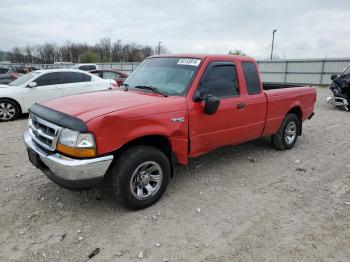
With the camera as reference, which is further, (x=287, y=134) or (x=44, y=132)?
(x=287, y=134)

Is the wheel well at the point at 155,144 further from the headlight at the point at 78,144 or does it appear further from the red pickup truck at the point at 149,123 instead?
the headlight at the point at 78,144

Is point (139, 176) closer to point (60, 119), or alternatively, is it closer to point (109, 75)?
point (60, 119)

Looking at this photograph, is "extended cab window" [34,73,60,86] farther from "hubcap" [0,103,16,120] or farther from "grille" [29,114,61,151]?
"grille" [29,114,61,151]

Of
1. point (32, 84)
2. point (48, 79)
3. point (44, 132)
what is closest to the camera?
point (44, 132)

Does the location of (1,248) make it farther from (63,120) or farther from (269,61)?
(269,61)

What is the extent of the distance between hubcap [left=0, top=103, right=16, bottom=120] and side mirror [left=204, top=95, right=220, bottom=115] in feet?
24.6

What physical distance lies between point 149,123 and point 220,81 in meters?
1.55

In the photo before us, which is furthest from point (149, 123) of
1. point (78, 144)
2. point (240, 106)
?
point (240, 106)

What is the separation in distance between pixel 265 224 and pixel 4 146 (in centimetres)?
557

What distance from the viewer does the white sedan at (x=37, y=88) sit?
942 cm

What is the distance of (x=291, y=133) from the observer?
6.64 metres

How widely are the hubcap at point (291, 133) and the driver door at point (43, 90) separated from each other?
23.1 feet

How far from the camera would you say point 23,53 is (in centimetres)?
8025

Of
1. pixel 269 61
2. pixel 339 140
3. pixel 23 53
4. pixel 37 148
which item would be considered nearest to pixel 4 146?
pixel 37 148
